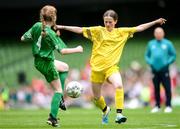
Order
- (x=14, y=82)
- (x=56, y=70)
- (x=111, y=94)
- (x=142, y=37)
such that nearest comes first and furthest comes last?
(x=56, y=70) < (x=111, y=94) < (x=14, y=82) < (x=142, y=37)

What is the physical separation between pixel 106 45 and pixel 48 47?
1437mm

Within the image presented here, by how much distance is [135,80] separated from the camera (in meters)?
30.7

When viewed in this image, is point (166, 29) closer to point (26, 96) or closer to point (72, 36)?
point (72, 36)

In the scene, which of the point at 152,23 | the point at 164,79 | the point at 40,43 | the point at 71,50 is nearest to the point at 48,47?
the point at 40,43

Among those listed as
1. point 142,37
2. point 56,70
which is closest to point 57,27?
point 56,70

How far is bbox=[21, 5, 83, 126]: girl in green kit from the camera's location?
14.2 m

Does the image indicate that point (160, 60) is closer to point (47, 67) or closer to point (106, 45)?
point (106, 45)

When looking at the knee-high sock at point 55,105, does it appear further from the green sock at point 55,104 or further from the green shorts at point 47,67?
the green shorts at point 47,67

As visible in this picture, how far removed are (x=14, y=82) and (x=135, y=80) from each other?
6257 mm

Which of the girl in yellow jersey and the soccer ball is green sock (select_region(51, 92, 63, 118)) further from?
the girl in yellow jersey

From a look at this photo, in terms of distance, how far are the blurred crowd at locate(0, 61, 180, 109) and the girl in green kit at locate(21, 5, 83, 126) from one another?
14640 millimetres

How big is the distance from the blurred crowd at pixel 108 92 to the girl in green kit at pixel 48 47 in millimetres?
14640

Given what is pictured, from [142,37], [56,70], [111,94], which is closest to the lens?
[56,70]

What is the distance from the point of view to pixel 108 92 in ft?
101
